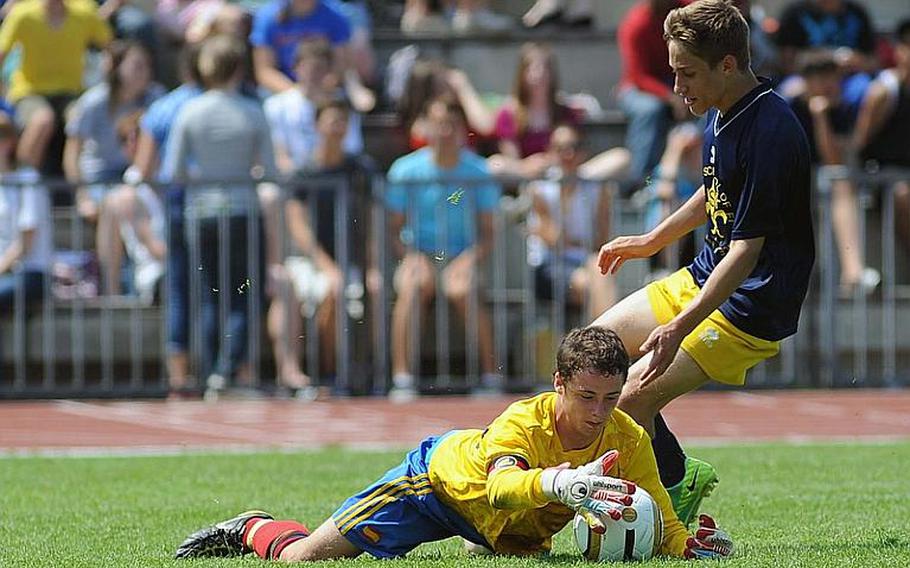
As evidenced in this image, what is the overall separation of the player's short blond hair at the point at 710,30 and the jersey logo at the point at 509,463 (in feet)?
5.45

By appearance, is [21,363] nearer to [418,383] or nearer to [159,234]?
[159,234]

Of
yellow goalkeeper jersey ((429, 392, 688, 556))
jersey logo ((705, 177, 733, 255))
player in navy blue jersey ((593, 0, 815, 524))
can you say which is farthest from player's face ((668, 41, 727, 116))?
yellow goalkeeper jersey ((429, 392, 688, 556))

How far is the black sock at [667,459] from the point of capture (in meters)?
7.39

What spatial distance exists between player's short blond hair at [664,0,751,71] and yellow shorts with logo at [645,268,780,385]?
93 centimetres

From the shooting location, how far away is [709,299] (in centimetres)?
691

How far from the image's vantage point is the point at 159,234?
15.2m

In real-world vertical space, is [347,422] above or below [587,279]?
below

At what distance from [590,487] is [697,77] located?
1726mm

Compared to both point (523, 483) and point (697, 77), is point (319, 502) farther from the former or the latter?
point (697, 77)

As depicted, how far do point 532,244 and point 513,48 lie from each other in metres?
3.85

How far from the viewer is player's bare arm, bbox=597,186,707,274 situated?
7.58 meters

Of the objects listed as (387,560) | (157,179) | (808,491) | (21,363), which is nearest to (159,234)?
(157,179)

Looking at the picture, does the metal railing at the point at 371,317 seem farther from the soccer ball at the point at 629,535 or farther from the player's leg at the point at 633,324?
the soccer ball at the point at 629,535

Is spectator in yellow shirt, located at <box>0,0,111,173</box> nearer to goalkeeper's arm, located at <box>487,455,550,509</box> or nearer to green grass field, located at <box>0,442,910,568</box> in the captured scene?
green grass field, located at <box>0,442,910,568</box>
